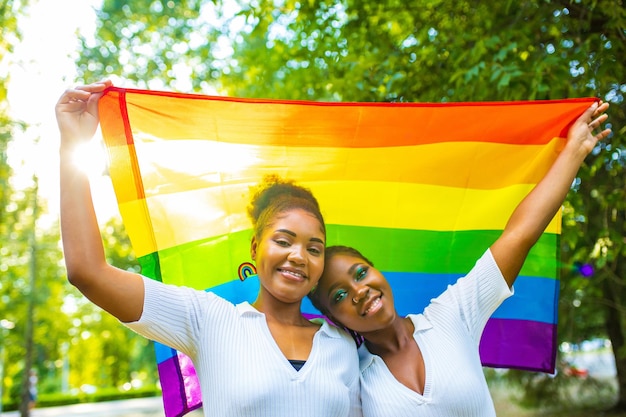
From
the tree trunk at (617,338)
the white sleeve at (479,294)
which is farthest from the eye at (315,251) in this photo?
the tree trunk at (617,338)

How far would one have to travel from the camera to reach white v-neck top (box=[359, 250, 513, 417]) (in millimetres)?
2492

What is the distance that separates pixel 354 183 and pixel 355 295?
0.80 m

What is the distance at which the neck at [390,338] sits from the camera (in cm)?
279

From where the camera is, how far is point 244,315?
2564mm

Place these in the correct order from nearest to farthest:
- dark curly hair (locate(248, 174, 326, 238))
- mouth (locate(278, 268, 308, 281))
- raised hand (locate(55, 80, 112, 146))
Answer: raised hand (locate(55, 80, 112, 146)) < mouth (locate(278, 268, 308, 281)) < dark curly hair (locate(248, 174, 326, 238))

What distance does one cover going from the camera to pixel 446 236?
3492mm

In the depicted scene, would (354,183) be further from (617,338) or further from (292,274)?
(617,338)

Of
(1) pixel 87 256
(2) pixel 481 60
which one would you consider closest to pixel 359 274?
(1) pixel 87 256

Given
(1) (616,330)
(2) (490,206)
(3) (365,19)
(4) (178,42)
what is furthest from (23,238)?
(2) (490,206)

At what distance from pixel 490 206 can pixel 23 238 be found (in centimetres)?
1486

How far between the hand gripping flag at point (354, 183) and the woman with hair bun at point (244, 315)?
13.9 inches

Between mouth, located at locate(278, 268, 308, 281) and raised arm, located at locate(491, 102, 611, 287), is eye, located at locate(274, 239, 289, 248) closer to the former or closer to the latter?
mouth, located at locate(278, 268, 308, 281)

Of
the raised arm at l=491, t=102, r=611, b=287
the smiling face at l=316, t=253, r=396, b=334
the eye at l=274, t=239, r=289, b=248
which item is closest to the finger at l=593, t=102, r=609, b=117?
the raised arm at l=491, t=102, r=611, b=287

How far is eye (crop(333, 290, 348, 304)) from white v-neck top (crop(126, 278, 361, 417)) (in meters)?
0.23
